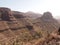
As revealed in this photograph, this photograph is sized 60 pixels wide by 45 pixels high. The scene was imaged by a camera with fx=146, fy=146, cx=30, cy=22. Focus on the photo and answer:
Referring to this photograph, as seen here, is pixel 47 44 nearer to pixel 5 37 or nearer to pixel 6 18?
pixel 5 37

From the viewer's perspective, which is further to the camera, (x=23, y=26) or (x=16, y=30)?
(x=23, y=26)

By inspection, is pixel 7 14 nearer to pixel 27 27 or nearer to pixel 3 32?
pixel 27 27

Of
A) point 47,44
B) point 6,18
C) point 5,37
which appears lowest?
point 5,37

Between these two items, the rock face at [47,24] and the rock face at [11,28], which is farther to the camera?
the rock face at [47,24]

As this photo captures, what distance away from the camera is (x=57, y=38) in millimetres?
10836

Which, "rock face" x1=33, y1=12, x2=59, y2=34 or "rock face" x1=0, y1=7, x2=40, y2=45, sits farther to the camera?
"rock face" x1=33, y1=12, x2=59, y2=34

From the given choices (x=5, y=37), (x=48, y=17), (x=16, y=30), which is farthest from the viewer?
(x=48, y=17)

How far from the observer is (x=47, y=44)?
1037cm

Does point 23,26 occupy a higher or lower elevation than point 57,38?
lower

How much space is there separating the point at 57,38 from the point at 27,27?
398 ft

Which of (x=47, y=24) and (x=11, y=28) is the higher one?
(x=11, y=28)

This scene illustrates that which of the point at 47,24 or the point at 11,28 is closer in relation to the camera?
the point at 11,28

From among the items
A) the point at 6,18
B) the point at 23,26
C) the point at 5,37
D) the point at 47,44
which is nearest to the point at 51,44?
the point at 47,44

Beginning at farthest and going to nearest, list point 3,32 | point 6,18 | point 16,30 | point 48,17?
point 48,17 → point 6,18 → point 16,30 → point 3,32
